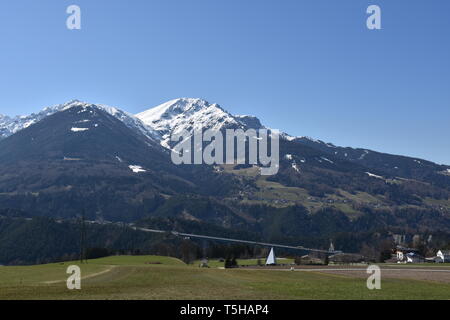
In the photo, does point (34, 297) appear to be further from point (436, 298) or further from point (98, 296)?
point (436, 298)

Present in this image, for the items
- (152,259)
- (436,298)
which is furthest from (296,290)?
(152,259)

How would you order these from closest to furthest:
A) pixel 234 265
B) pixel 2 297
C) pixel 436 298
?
pixel 2 297
pixel 436 298
pixel 234 265

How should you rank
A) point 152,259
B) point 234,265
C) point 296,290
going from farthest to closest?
point 152,259, point 234,265, point 296,290

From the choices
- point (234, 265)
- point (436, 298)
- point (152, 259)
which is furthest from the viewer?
point (152, 259)

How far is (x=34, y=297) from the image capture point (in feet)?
157

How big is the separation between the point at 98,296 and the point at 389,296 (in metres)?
27.3

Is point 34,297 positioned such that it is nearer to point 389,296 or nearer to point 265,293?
point 265,293
